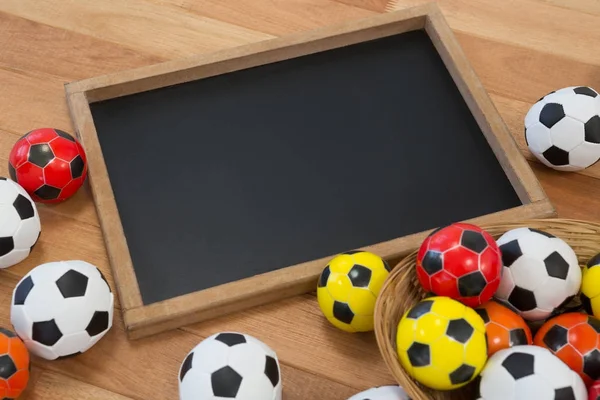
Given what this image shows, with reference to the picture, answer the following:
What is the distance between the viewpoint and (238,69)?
73.1 inches

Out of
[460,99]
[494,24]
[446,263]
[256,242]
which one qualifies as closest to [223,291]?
[256,242]

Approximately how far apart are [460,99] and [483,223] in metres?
0.42

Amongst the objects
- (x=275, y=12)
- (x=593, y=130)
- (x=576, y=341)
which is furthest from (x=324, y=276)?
(x=275, y=12)

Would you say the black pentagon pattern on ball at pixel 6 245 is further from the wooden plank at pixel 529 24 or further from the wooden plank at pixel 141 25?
the wooden plank at pixel 529 24

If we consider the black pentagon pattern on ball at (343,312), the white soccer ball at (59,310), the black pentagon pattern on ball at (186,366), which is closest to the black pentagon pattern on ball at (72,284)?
the white soccer ball at (59,310)

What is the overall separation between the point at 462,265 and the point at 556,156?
608 millimetres

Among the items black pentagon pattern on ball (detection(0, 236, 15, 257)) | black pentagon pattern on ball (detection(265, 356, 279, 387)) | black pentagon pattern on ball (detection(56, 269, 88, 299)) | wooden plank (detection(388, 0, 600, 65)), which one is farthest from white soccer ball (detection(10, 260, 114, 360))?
wooden plank (detection(388, 0, 600, 65))

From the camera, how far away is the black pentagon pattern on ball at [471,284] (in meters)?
1.23

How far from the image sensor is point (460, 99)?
1.83 metres

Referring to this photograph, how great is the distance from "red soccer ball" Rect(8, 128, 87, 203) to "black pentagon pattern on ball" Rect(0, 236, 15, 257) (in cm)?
16

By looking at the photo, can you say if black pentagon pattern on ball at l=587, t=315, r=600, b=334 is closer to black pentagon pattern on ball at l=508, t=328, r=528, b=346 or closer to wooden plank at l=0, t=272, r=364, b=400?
black pentagon pattern on ball at l=508, t=328, r=528, b=346

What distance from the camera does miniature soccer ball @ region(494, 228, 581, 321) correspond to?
51.1 inches

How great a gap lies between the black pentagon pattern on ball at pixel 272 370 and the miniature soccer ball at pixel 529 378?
39 centimetres

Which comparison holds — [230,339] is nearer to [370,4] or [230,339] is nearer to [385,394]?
[385,394]
